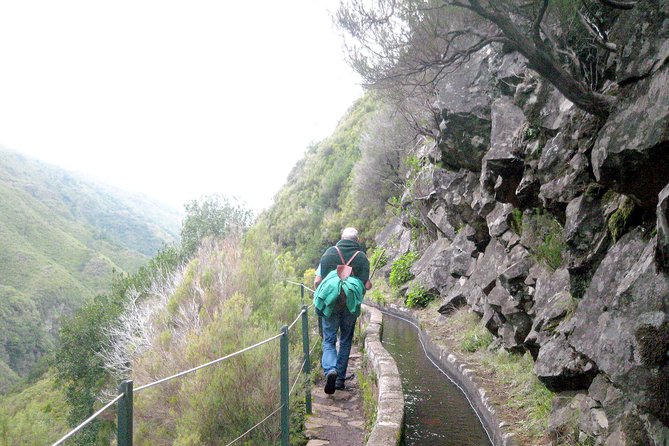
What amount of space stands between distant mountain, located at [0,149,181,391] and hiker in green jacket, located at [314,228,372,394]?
2720 cm

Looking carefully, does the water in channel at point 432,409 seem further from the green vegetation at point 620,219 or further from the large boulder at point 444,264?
the green vegetation at point 620,219

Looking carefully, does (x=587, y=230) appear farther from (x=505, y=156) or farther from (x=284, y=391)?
(x=284, y=391)

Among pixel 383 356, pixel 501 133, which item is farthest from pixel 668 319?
pixel 501 133

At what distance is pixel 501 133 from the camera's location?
7.05m

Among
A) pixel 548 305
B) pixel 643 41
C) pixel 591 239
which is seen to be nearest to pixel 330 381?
pixel 548 305

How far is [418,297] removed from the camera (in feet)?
45.9

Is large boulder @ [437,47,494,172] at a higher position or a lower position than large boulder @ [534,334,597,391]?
higher

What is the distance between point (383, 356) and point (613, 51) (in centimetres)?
438

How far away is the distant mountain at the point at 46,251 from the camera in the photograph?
6650cm

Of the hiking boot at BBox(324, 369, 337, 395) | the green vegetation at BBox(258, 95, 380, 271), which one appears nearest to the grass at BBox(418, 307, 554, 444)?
the hiking boot at BBox(324, 369, 337, 395)

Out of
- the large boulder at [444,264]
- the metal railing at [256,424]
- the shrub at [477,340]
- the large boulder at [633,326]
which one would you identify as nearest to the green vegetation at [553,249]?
the large boulder at [633,326]

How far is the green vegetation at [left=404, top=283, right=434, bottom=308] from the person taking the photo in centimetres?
1388

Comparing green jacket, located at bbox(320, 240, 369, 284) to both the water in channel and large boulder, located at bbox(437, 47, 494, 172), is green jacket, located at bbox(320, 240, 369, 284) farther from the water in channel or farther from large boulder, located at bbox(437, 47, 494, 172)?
large boulder, located at bbox(437, 47, 494, 172)

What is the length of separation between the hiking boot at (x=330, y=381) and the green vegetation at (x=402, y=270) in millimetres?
10554
